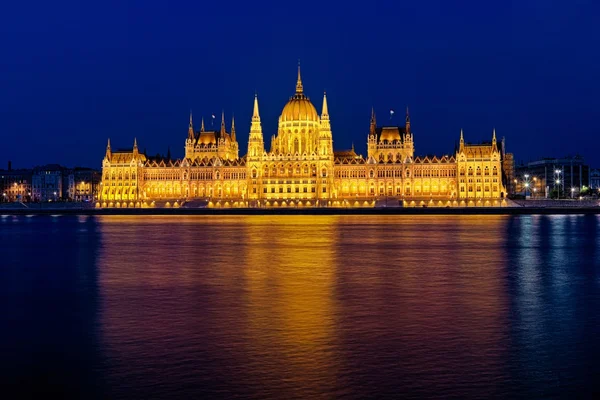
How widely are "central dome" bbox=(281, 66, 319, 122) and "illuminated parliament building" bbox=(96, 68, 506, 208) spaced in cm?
20

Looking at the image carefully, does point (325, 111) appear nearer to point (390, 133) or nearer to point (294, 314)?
point (390, 133)

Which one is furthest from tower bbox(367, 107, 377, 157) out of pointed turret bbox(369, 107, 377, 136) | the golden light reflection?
the golden light reflection

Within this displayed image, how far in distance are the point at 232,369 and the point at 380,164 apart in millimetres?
135783

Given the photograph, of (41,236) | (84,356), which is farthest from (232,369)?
(41,236)

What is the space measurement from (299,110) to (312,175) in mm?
14917

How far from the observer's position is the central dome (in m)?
154

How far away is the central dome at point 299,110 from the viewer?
15350 cm

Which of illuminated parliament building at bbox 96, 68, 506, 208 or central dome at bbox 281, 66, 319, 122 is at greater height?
central dome at bbox 281, 66, 319, 122

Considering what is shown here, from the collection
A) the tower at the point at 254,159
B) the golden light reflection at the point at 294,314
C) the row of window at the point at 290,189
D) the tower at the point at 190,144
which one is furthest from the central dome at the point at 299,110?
the golden light reflection at the point at 294,314

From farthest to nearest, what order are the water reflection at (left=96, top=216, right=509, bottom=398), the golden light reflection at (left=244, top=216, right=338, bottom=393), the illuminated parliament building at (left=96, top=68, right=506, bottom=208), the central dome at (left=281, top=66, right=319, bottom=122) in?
the central dome at (left=281, top=66, right=319, bottom=122) → the illuminated parliament building at (left=96, top=68, right=506, bottom=208) → the golden light reflection at (left=244, top=216, right=338, bottom=393) → the water reflection at (left=96, top=216, right=509, bottom=398)

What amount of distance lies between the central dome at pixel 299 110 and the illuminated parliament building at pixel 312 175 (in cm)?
20

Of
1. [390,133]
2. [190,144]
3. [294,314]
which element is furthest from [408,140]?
[294,314]

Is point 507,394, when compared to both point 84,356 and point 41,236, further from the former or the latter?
point 41,236

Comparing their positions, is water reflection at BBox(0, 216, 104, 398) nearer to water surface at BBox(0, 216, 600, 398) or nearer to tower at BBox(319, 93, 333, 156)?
water surface at BBox(0, 216, 600, 398)
